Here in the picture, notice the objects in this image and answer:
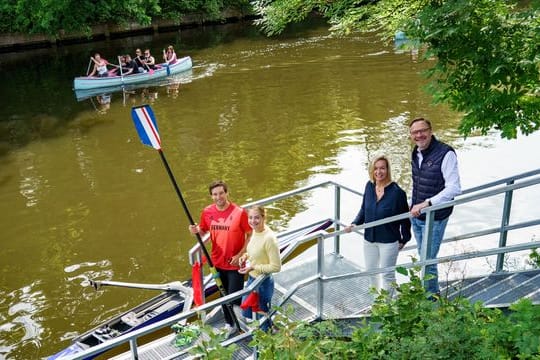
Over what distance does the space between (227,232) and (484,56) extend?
280 cm

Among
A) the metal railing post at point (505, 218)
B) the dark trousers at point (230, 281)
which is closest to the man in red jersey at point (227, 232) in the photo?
the dark trousers at point (230, 281)

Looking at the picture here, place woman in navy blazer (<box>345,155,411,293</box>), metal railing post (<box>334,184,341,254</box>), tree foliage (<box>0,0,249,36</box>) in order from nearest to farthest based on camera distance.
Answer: woman in navy blazer (<box>345,155,411,293</box>) < metal railing post (<box>334,184,341,254</box>) < tree foliage (<box>0,0,249,36</box>)

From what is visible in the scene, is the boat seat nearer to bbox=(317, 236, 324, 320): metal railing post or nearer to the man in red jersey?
the man in red jersey

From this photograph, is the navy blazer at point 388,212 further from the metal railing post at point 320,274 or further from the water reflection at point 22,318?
the water reflection at point 22,318

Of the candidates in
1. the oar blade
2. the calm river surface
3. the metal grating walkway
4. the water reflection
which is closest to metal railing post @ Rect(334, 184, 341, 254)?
the metal grating walkway

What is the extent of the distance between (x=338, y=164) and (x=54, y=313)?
25.0 ft

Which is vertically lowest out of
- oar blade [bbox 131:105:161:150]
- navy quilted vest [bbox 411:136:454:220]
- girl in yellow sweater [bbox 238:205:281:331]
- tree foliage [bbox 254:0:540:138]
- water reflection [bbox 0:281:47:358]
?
water reflection [bbox 0:281:47:358]

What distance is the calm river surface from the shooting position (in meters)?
9.54

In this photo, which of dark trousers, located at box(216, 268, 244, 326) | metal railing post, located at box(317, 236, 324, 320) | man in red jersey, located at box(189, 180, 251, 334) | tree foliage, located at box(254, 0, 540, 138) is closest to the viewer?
tree foliage, located at box(254, 0, 540, 138)

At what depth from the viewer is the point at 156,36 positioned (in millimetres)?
39375

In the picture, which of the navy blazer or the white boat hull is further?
the white boat hull

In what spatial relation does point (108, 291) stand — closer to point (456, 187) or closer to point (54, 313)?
point (54, 313)

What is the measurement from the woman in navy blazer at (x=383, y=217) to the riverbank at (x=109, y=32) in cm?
3247

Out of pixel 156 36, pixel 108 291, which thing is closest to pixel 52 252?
pixel 108 291
